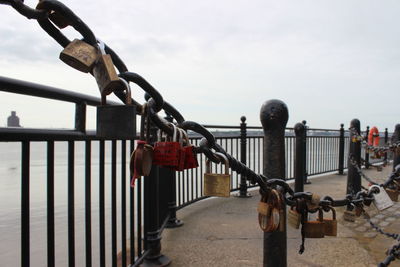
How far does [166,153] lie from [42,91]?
695 millimetres

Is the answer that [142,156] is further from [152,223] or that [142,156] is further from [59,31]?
[152,223]

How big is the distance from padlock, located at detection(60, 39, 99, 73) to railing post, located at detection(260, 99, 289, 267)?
1.07m

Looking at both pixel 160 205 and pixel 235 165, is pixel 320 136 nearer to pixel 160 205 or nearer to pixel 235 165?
pixel 160 205

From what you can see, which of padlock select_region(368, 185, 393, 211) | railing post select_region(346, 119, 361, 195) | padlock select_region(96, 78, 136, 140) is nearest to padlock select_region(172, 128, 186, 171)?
padlock select_region(96, 78, 136, 140)

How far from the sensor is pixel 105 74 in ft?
2.83

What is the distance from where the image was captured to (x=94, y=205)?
5.25 m

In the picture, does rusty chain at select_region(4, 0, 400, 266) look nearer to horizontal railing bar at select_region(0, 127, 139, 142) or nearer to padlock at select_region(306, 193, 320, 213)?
padlock at select_region(306, 193, 320, 213)

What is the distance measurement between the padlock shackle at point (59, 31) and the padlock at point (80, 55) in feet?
0.07

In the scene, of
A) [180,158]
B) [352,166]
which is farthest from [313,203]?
[352,166]

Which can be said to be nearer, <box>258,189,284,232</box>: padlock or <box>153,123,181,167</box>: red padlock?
<box>153,123,181,167</box>: red padlock

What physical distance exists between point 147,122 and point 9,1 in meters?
0.45

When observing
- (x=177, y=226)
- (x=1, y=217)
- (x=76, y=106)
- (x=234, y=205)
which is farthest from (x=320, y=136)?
(x=76, y=106)

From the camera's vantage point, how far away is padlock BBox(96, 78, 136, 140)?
88cm

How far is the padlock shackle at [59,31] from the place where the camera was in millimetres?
785
